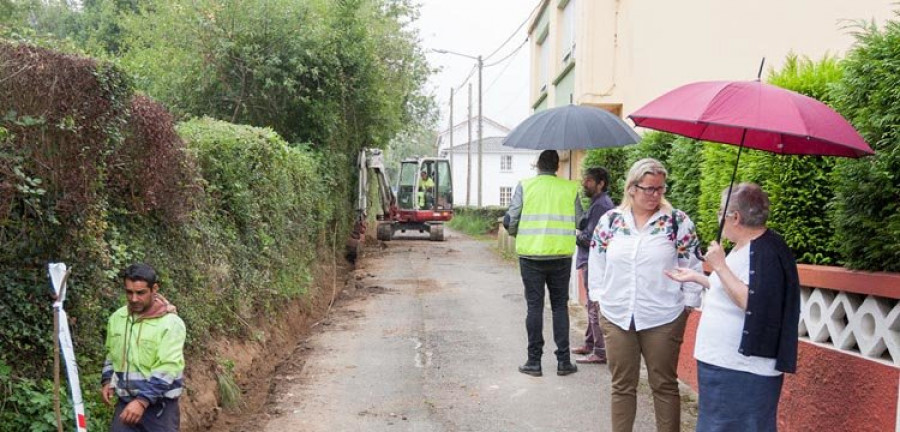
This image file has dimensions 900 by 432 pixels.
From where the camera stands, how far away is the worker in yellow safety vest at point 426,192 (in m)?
27.5

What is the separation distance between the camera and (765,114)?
3.87m

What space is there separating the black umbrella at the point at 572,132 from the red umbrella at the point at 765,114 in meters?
2.19

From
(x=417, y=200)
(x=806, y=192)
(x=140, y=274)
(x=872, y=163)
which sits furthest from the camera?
(x=417, y=200)

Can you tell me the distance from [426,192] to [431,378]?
804 inches

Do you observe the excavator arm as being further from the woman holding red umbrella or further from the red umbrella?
the woman holding red umbrella

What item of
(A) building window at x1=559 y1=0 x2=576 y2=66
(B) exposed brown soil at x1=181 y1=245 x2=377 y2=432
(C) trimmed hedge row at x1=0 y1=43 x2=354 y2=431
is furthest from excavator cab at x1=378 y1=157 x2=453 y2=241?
(C) trimmed hedge row at x1=0 y1=43 x2=354 y2=431

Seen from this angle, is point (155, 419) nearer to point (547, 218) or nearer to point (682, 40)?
point (547, 218)

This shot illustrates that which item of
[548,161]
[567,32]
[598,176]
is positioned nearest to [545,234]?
[548,161]

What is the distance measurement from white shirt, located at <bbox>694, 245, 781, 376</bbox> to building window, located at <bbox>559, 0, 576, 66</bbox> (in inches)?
422

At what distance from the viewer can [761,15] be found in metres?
Answer: 9.24

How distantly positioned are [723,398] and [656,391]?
785 mm

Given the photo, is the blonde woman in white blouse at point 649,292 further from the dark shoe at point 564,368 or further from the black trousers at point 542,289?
the dark shoe at point 564,368

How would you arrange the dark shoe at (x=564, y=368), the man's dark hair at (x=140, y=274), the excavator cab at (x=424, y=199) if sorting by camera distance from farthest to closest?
the excavator cab at (x=424, y=199) < the dark shoe at (x=564, y=368) < the man's dark hair at (x=140, y=274)

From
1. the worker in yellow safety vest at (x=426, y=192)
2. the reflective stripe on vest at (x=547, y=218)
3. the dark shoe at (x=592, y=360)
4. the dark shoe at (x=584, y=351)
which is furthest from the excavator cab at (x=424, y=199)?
the reflective stripe on vest at (x=547, y=218)
